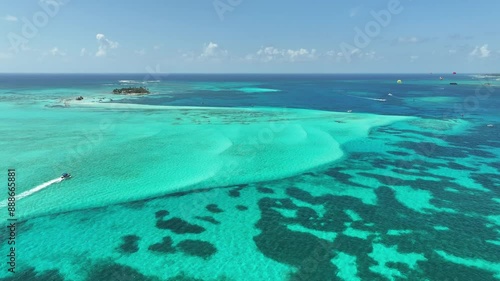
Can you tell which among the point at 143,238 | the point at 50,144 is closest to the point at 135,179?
the point at 143,238

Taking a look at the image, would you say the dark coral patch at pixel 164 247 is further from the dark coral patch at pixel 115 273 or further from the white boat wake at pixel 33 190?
the white boat wake at pixel 33 190

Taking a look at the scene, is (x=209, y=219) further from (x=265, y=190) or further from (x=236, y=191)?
(x=265, y=190)

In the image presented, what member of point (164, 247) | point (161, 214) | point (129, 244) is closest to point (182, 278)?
point (164, 247)

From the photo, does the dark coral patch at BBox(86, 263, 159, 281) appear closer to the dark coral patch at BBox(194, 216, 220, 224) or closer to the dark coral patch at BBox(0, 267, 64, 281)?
the dark coral patch at BBox(0, 267, 64, 281)

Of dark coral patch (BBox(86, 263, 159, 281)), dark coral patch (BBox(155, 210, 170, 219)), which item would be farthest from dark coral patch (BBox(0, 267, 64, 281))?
dark coral patch (BBox(155, 210, 170, 219))

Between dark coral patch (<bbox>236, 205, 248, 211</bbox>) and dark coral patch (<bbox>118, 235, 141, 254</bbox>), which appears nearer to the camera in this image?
dark coral patch (<bbox>118, 235, 141, 254</bbox>)

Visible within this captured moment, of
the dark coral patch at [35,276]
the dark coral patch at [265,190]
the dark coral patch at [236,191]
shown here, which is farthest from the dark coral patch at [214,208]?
the dark coral patch at [35,276]

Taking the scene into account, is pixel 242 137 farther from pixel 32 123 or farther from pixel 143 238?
pixel 32 123
